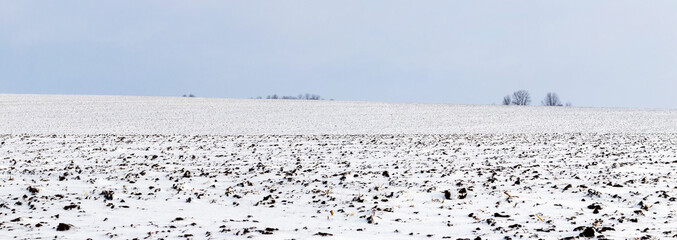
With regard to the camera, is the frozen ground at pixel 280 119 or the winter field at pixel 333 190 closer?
the winter field at pixel 333 190

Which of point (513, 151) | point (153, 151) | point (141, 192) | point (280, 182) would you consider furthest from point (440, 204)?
point (153, 151)

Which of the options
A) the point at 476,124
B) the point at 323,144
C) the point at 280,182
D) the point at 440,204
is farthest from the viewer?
the point at 476,124

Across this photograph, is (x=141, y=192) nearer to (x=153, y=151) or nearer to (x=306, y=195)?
(x=306, y=195)

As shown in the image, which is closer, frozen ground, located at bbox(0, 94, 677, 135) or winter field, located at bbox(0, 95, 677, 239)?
winter field, located at bbox(0, 95, 677, 239)

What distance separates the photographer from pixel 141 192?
10.5 m

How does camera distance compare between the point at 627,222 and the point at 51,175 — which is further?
the point at 51,175

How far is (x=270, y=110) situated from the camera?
158 feet

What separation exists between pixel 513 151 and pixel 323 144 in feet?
20.8

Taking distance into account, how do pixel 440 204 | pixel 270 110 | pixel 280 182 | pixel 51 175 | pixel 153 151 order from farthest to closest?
pixel 270 110 → pixel 153 151 → pixel 51 175 → pixel 280 182 → pixel 440 204

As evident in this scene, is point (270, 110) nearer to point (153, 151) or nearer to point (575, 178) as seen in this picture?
point (153, 151)

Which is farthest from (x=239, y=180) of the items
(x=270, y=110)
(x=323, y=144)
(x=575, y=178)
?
(x=270, y=110)

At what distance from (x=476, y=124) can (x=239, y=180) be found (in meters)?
29.5

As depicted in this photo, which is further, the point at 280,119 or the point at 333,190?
the point at 280,119

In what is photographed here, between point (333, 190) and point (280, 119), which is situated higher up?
point (333, 190)
